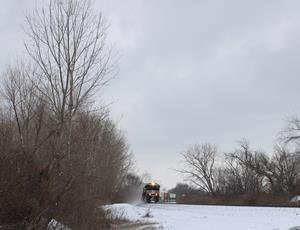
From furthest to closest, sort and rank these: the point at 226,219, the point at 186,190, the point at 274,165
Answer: the point at 186,190, the point at 274,165, the point at 226,219

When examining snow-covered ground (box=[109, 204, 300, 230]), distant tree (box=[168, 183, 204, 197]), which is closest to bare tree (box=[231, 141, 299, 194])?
distant tree (box=[168, 183, 204, 197])

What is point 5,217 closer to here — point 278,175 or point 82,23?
point 82,23

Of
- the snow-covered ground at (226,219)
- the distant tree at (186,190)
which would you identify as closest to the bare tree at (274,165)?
the distant tree at (186,190)

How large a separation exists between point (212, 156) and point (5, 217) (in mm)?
111589

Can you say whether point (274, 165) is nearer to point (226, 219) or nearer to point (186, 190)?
point (186, 190)

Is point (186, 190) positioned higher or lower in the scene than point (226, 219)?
higher

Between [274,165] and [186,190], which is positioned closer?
[274,165]

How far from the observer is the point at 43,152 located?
11656 mm

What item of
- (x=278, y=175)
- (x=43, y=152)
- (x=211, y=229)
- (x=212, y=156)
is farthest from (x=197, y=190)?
(x=43, y=152)

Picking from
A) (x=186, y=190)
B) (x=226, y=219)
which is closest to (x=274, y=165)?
(x=186, y=190)

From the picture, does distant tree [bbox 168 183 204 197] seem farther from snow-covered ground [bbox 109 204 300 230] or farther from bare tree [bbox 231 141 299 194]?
snow-covered ground [bbox 109 204 300 230]

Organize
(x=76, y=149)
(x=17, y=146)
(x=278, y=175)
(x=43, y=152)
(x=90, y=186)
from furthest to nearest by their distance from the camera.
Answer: (x=278, y=175)
(x=90, y=186)
(x=76, y=149)
(x=43, y=152)
(x=17, y=146)

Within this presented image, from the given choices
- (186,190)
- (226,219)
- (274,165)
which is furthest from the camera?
(186,190)

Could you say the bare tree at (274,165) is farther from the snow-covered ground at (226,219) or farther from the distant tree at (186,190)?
the snow-covered ground at (226,219)
